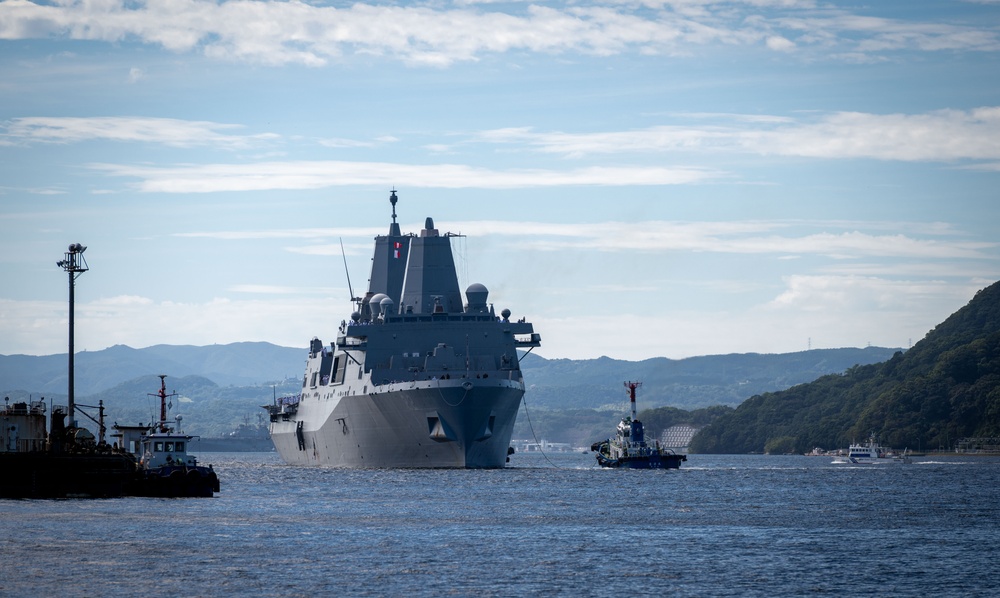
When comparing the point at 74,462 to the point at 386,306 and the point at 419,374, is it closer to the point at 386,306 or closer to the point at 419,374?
the point at 419,374

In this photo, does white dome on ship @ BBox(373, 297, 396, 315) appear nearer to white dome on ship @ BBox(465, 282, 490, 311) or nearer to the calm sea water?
white dome on ship @ BBox(465, 282, 490, 311)

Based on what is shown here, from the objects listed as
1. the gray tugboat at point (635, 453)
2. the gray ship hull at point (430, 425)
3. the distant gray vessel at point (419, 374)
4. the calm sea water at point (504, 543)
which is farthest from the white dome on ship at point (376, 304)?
the calm sea water at point (504, 543)

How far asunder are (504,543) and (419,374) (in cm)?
5340

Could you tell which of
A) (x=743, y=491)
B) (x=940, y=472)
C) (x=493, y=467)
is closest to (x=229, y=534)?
(x=743, y=491)

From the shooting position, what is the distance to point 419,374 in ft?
364

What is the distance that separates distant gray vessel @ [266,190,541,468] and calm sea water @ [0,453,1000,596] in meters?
13.6

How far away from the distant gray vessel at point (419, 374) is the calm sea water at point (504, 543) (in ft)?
44.7

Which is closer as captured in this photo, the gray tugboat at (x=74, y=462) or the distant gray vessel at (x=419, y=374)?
the gray tugboat at (x=74, y=462)

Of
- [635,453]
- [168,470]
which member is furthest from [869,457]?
[168,470]

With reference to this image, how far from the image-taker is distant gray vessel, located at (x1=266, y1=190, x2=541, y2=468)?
107000mm

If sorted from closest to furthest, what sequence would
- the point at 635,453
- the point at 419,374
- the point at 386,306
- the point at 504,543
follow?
1. the point at 504,543
2. the point at 419,374
3. the point at 386,306
4. the point at 635,453

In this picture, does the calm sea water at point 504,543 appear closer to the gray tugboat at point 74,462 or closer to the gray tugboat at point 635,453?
the gray tugboat at point 74,462

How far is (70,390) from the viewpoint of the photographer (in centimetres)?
8219

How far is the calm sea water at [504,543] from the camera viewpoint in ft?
151
